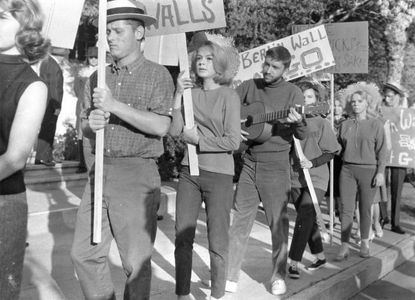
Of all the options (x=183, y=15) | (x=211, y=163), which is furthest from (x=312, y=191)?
(x=183, y=15)

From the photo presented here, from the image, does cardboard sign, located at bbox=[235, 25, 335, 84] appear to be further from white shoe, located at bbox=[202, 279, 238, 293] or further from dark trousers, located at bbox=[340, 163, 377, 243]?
white shoe, located at bbox=[202, 279, 238, 293]

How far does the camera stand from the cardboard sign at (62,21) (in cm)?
400

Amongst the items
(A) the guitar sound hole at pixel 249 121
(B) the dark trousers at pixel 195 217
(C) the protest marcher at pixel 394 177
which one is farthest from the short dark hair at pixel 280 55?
(C) the protest marcher at pixel 394 177

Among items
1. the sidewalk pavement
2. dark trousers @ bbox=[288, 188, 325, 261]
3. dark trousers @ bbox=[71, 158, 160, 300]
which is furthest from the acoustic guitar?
dark trousers @ bbox=[71, 158, 160, 300]

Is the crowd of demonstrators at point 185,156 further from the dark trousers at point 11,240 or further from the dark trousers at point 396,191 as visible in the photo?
the dark trousers at point 396,191

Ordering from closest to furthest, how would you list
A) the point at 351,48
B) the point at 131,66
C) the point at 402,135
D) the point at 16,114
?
the point at 16,114
the point at 131,66
the point at 351,48
the point at 402,135

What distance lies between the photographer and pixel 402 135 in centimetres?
978

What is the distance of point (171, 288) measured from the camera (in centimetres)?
545

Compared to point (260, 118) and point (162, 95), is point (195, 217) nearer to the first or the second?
point (260, 118)

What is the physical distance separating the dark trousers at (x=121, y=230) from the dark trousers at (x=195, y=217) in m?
1.04

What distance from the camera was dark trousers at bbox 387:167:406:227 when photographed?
9.05m

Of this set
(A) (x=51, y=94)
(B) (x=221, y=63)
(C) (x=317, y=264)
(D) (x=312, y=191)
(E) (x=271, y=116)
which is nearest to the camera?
(B) (x=221, y=63)

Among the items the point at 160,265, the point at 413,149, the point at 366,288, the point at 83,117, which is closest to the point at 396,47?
the point at 413,149

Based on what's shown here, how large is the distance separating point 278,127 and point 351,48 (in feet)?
11.2
